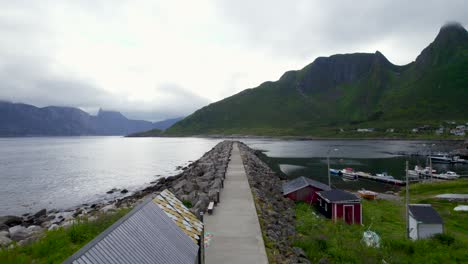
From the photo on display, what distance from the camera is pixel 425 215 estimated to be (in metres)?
21.0

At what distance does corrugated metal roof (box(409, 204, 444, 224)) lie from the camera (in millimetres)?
20594

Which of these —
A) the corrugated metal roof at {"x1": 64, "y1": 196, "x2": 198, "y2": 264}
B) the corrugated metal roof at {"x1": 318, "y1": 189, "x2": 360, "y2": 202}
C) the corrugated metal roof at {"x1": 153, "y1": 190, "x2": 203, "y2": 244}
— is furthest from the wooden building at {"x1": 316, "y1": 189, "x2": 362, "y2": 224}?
the corrugated metal roof at {"x1": 64, "y1": 196, "x2": 198, "y2": 264}

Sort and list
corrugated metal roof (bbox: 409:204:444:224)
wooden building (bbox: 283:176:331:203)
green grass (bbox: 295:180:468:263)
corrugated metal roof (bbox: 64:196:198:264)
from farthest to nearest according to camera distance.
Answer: wooden building (bbox: 283:176:331:203) → corrugated metal roof (bbox: 409:204:444:224) → green grass (bbox: 295:180:468:263) → corrugated metal roof (bbox: 64:196:198:264)

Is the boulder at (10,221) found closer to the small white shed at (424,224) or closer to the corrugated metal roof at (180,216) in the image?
the corrugated metal roof at (180,216)

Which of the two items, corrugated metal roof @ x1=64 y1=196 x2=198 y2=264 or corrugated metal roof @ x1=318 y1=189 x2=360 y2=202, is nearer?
corrugated metal roof @ x1=64 y1=196 x2=198 y2=264

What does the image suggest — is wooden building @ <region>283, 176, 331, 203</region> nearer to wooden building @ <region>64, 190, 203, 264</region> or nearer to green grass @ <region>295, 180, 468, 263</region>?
green grass @ <region>295, 180, 468, 263</region>

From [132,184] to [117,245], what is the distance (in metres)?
46.0

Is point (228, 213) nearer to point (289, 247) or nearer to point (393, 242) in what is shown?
point (289, 247)

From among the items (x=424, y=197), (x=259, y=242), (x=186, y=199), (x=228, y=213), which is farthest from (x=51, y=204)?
(x=424, y=197)

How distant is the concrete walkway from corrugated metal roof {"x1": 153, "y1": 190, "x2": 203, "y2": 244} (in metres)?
3.68

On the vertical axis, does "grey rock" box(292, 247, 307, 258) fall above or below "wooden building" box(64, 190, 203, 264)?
below

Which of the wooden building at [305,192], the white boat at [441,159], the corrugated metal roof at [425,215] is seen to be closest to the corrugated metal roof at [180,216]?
the corrugated metal roof at [425,215]

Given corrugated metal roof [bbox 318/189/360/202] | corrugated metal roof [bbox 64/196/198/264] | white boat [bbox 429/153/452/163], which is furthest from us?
white boat [bbox 429/153/452/163]

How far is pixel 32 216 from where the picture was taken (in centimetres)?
2994
